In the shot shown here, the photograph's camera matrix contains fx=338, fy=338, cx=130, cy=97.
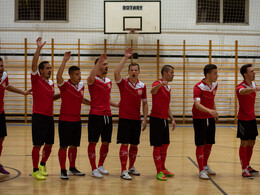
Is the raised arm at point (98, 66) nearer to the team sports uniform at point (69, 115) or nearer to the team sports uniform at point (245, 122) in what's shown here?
the team sports uniform at point (69, 115)

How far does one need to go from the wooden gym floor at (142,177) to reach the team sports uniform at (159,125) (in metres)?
0.26

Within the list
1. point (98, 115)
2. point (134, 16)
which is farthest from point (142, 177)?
point (134, 16)

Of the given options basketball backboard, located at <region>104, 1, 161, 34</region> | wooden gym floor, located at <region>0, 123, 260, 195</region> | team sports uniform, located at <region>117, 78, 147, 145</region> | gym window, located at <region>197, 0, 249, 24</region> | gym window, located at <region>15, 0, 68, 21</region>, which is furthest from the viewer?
gym window, located at <region>197, 0, 249, 24</region>

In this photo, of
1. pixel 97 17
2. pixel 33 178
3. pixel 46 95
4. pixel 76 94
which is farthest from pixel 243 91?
pixel 97 17

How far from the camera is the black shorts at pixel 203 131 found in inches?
196

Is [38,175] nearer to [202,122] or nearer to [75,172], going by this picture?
[75,172]

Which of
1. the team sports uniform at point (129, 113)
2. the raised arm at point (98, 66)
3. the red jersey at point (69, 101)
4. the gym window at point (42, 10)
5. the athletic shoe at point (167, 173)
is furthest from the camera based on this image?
the gym window at point (42, 10)

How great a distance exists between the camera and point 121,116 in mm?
5090

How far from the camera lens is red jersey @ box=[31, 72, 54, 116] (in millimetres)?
4871

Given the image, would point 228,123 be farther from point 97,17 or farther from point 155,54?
point 97,17

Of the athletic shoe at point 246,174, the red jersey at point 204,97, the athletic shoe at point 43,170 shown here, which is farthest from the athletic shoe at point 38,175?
the athletic shoe at point 246,174

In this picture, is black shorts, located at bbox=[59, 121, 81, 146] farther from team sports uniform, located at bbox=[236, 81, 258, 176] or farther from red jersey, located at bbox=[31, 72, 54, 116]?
team sports uniform, located at bbox=[236, 81, 258, 176]

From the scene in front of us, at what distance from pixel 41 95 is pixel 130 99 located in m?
1.31

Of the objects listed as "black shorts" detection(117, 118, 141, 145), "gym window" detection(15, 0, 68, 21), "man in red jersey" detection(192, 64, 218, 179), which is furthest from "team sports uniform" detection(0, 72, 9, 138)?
"gym window" detection(15, 0, 68, 21)
